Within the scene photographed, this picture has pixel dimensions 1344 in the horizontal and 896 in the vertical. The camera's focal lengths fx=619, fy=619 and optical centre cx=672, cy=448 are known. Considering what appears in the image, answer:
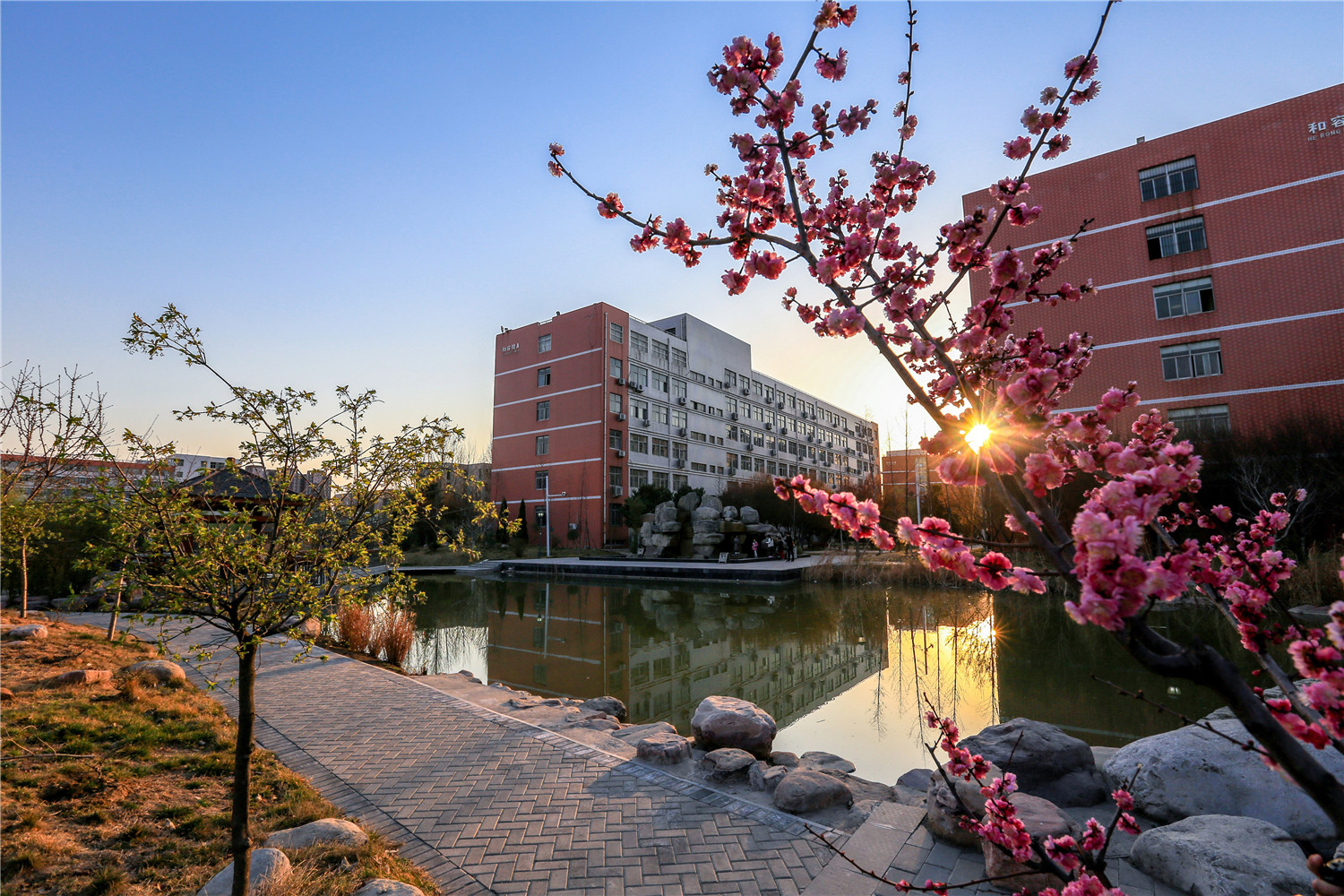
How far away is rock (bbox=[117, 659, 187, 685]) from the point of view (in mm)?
7227

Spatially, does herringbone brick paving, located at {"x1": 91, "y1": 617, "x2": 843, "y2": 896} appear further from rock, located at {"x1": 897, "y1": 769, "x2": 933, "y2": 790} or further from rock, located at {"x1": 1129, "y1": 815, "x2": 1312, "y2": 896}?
rock, located at {"x1": 897, "y1": 769, "x2": 933, "y2": 790}

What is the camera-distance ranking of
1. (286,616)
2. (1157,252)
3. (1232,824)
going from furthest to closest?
(1157,252) < (286,616) < (1232,824)

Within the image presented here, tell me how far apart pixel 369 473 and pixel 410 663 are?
8740mm

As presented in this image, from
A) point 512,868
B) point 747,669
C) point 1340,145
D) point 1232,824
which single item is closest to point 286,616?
point 512,868

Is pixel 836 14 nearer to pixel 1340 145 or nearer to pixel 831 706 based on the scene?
pixel 831 706

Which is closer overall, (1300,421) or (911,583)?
(1300,421)

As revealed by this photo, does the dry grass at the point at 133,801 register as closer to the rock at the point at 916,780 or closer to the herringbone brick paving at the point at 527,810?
the herringbone brick paving at the point at 527,810

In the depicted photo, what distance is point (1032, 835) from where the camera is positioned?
3.27 metres

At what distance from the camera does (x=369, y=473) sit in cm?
387

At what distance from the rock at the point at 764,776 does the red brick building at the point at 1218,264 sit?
21544 millimetres

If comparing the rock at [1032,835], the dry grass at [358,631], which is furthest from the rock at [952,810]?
the dry grass at [358,631]

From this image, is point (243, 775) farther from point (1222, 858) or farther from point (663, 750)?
point (1222, 858)

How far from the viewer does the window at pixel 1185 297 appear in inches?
814

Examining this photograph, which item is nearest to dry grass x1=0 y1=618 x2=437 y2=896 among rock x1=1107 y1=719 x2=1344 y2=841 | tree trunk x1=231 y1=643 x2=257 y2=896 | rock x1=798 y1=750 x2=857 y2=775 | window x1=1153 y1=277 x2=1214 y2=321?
tree trunk x1=231 y1=643 x2=257 y2=896
